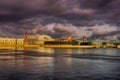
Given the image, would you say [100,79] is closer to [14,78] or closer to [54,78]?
[54,78]

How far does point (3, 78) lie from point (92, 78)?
1194 centimetres

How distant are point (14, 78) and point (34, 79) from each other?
2.82m

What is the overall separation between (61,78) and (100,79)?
5220mm

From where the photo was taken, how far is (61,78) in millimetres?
33844

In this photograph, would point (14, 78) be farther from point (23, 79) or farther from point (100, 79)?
point (100, 79)

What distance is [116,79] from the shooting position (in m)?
33.6

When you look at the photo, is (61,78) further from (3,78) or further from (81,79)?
(3,78)

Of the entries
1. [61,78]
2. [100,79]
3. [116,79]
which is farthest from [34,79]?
[116,79]

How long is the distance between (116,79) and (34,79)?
10.9 m

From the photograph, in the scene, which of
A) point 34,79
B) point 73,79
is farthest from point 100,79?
point 34,79

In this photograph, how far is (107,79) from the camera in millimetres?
33531

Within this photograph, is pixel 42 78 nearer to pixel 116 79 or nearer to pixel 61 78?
pixel 61 78

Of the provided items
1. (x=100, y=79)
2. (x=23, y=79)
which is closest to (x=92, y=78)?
(x=100, y=79)

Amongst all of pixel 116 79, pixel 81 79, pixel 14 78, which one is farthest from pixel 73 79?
pixel 14 78
